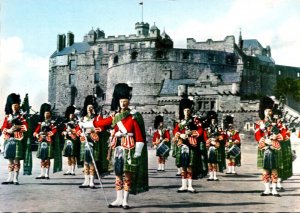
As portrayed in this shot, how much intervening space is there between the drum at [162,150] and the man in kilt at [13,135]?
705cm

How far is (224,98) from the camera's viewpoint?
172 ft

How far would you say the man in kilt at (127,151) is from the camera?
28.1ft

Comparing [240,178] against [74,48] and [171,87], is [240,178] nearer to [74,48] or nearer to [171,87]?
[171,87]

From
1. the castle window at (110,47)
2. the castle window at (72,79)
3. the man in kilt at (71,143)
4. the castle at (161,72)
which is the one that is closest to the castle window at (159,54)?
the castle at (161,72)

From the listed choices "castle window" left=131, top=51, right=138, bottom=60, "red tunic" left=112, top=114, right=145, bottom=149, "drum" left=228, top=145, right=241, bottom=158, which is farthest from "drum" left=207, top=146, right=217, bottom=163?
"castle window" left=131, top=51, right=138, bottom=60

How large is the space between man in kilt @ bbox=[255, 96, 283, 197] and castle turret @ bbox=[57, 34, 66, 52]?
7651 cm

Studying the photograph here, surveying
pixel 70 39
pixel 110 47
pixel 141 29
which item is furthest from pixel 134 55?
pixel 70 39

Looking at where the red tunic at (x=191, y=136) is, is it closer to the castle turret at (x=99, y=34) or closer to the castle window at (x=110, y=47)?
the castle window at (x=110, y=47)

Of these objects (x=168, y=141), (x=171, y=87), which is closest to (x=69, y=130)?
(x=168, y=141)

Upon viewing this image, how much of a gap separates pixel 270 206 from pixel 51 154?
306 inches

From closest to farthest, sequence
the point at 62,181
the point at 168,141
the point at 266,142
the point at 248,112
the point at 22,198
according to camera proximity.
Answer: the point at 22,198 → the point at 266,142 → the point at 62,181 → the point at 168,141 → the point at 248,112

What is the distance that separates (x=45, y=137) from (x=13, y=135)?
6.78 ft

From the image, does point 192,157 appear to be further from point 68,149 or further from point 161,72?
point 161,72

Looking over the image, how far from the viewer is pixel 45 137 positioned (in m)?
14.1
